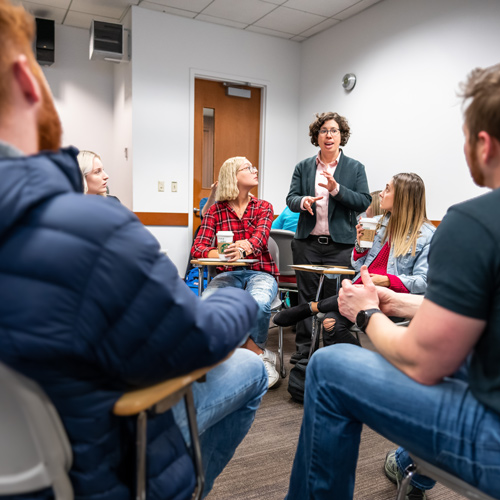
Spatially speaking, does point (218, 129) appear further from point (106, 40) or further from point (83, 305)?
point (83, 305)

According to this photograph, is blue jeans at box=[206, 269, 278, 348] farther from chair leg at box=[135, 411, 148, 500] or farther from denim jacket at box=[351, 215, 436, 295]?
chair leg at box=[135, 411, 148, 500]

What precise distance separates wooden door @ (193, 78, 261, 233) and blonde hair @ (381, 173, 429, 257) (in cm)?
322

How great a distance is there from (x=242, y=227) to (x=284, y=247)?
56cm

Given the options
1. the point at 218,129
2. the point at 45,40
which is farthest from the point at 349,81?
the point at 45,40

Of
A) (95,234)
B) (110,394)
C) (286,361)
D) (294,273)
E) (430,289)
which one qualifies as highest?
(95,234)

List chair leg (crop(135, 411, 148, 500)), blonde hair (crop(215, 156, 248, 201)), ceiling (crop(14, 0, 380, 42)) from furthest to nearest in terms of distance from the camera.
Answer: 1. ceiling (crop(14, 0, 380, 42))
2. blonde hair (crop(215, 156, 248, 201))
3. chair leg (crop(135, 411, 148, 500))

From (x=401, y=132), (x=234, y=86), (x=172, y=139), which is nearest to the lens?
(x=401, y=132)

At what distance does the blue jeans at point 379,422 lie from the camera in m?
0.82

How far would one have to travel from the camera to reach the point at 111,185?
19.4 ft

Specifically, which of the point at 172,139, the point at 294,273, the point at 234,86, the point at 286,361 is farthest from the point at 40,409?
the point at 234,86

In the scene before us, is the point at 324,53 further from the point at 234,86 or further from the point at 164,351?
the point at 164,351

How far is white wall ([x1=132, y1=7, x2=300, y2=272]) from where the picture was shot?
15.8ft

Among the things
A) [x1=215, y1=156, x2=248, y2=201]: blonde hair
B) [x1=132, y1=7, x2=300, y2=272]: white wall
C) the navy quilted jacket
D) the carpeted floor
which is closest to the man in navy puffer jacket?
the navy quilted jacket

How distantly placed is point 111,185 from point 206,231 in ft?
11.6
